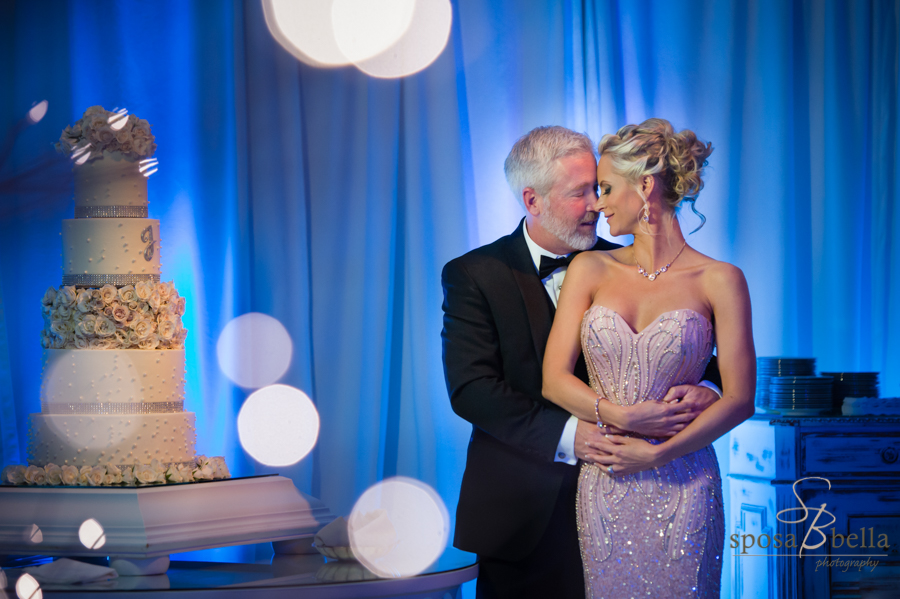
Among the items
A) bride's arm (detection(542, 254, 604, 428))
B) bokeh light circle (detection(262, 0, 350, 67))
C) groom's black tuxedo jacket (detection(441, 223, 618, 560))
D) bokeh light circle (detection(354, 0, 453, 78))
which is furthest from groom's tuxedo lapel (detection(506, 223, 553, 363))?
bokeh light circle (detection(262, 0, 350, 67))

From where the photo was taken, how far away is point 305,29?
13.3ft

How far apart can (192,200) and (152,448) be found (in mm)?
1632

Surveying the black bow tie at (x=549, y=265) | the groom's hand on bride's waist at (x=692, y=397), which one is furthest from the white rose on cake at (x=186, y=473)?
the groom's hand on bride's waist at (x=692, y=397)

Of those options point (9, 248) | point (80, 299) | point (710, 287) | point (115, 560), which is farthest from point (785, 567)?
point (9, 248)

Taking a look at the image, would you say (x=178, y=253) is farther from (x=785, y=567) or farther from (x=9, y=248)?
(x=785, y=567)

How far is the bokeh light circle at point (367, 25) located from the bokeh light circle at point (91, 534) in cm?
258

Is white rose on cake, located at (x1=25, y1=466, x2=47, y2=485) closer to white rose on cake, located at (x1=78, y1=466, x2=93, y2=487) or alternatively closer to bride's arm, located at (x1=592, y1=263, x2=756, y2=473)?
white rose on cake, located at (x1=78, y1=466, x2=93, y2=487)

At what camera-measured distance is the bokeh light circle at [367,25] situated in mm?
4074

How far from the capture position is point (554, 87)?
4258 mm

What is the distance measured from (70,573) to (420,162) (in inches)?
102

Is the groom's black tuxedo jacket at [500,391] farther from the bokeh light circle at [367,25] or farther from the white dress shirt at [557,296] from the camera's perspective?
the bokeh light circle at [367,25]

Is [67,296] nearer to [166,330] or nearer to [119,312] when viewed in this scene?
[119,312]

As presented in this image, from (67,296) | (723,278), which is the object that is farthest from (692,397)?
(67,296)

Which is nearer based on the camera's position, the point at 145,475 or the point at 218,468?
the point at 145,475
